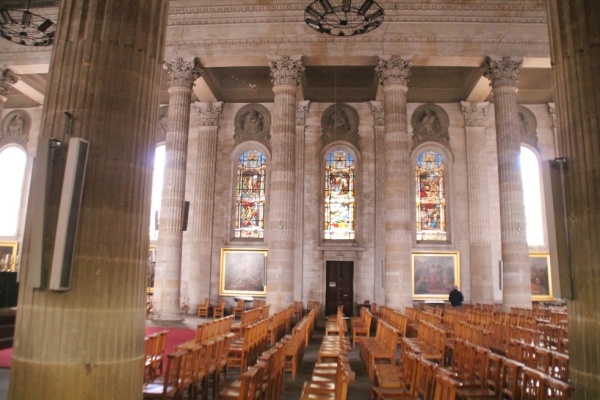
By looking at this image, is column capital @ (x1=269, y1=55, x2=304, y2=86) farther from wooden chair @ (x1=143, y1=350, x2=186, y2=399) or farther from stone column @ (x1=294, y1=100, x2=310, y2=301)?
wooden chair @ (x1=143, y1=350, x2=186, y2=399)

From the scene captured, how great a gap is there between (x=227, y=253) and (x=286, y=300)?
23.2ft

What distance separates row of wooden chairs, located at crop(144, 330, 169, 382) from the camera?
6556 millimetres

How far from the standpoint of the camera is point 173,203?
1744 centimetres

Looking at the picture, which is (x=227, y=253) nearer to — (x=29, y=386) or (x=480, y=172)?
(x=480, y=172)

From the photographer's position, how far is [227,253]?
76.3 feet

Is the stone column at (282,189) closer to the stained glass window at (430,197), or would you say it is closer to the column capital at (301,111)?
the column capital at (301,111)

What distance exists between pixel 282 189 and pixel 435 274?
964 centimetres

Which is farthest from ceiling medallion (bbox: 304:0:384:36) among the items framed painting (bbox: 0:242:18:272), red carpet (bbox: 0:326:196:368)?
framed painting (bbox: 0:242:18:272)

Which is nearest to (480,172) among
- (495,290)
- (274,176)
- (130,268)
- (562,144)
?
(495,290)

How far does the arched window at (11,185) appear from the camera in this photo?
25.0 m

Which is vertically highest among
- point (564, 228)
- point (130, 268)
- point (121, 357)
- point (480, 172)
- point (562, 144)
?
point (480, 172)

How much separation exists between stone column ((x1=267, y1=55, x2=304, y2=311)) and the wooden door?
5.80m

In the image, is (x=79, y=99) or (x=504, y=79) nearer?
(x=79, y=99)

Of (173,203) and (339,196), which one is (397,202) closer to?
(339,196)
